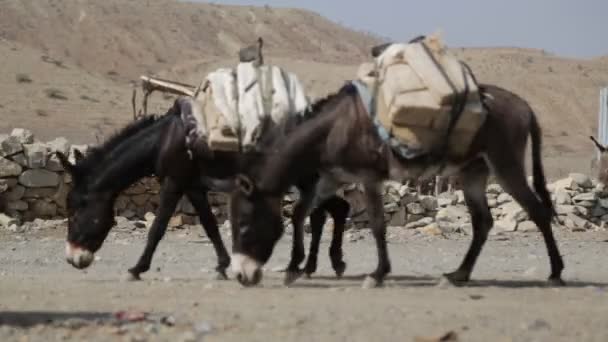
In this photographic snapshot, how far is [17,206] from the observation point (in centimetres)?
1426

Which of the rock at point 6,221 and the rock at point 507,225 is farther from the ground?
the rock at point 507,225

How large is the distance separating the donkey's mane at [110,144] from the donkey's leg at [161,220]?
0.55m

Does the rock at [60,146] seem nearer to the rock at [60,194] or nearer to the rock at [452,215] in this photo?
the rock at [60,194]

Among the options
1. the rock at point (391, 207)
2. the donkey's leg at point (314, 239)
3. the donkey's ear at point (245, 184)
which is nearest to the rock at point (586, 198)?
the rock at point (391, 207)

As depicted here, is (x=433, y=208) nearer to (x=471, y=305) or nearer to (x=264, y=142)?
(x=264, y=142)

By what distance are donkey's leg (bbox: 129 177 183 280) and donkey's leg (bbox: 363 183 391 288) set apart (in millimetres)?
1912

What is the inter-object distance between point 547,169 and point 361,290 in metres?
28.3

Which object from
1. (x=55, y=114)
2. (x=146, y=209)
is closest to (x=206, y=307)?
(x=146, y=209)

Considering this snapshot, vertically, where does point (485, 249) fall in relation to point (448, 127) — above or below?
below

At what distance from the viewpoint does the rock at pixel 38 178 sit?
46.6 ft

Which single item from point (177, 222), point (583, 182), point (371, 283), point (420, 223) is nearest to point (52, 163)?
point (177, 222)

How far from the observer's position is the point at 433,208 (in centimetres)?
1628

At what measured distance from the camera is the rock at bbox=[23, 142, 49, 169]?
14195 mm

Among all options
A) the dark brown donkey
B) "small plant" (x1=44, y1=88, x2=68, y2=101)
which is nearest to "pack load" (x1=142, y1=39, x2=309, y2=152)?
the dark brown donkey
